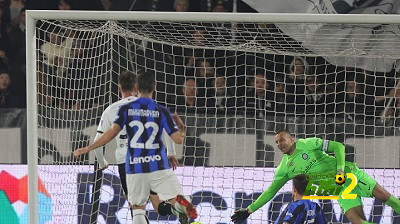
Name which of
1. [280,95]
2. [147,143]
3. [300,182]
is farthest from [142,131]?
[280,95]

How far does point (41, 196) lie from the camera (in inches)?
347

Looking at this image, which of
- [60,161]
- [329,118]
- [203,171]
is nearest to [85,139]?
[60,161]

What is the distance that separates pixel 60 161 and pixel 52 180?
22cm

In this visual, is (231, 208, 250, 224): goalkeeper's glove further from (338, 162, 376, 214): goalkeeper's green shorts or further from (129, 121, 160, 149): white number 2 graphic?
(129, 121, 160, 149): white number 2 graphic

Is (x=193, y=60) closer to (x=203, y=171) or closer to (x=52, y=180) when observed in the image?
(x=203, y=171)

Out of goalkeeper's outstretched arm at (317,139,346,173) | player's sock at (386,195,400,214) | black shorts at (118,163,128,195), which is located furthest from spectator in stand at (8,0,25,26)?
player's sock at (386,195,400,214)

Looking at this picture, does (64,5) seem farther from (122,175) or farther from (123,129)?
(123,129)

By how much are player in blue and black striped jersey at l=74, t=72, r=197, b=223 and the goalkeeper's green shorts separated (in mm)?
1594

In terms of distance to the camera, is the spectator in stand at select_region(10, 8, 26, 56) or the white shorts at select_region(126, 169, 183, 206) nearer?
the white shorts at select_region(126, 169, 183, 206)

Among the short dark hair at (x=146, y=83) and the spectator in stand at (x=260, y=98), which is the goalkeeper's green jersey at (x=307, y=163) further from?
the short dark hair at (x=146, y=83)

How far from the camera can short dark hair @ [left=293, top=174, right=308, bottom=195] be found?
29.9 feet

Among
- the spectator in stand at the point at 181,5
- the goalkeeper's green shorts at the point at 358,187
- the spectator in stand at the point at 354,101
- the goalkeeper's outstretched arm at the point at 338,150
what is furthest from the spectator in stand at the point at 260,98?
the spectator in stand at the point at 181,5

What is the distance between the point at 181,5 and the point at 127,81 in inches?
88.3

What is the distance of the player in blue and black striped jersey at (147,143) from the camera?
8219 millimetres
